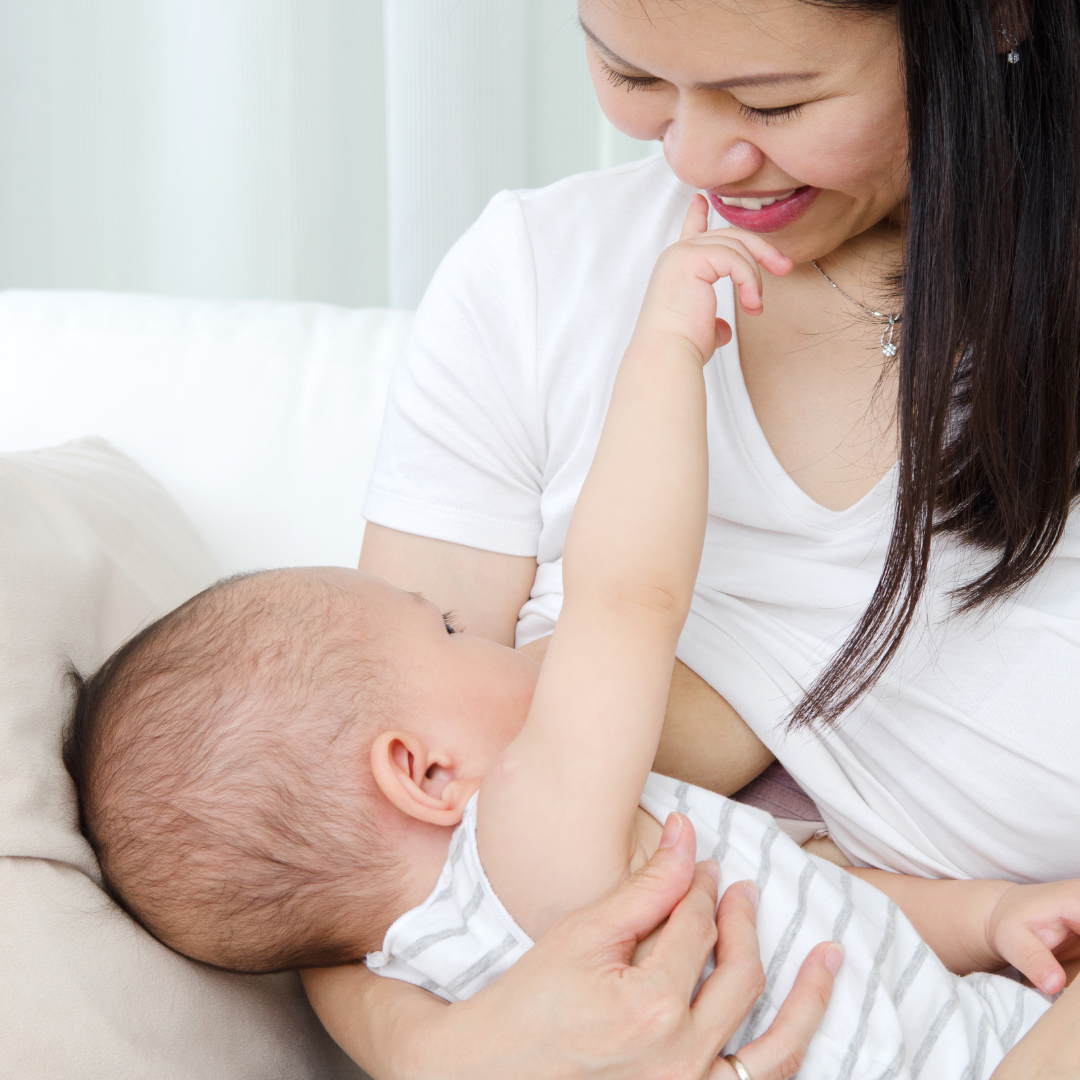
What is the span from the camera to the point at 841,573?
0.99m

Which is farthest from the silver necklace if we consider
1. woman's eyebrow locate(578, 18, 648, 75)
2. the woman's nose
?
woman's eyebrow locate(578, 18, 648, 75)

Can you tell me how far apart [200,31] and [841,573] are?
6.07ft

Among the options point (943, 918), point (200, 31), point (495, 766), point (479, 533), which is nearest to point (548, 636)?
point (479, 533)

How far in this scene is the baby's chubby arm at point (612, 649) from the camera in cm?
81

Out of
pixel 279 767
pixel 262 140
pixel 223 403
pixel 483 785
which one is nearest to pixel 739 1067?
pixel 483 785

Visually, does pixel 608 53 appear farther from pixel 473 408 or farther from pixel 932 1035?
pixel 932 1035

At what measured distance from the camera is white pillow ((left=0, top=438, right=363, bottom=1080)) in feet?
2.65

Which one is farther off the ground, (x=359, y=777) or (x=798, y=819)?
(x=359, y=777)

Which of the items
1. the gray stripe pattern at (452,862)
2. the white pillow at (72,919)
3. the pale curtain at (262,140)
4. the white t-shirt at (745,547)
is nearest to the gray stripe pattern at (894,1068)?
the white t-shirt at (745,547)

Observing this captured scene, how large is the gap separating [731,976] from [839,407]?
513 mm

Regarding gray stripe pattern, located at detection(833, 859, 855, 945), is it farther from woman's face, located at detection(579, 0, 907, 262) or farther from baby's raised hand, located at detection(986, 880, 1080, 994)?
A: woman's face, located at detection(579, 0, 907, 262)

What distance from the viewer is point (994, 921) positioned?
0.96 metres

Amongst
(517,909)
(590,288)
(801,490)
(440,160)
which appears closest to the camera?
(517,909)

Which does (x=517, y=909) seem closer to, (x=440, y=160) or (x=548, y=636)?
(x=548, y=636)
